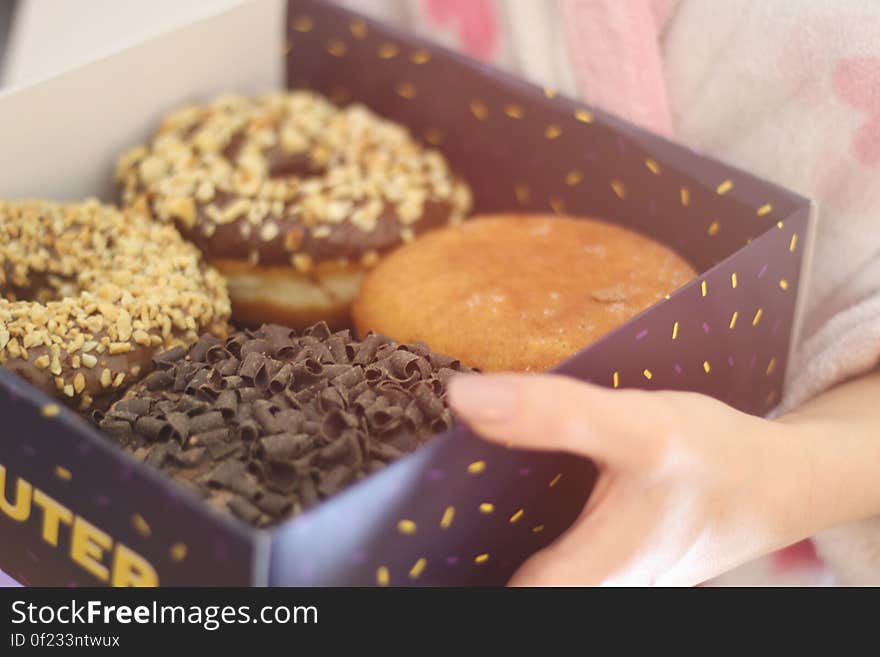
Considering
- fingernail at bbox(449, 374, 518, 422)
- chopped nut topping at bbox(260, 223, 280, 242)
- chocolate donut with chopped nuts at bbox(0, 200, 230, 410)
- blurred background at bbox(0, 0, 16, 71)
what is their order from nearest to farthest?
fingernail at bbox(449, 374, 518, 422) < chocolate donut with chopped nuts at bbox(0, 200, 230, 410) < chopped nut topping at bbox(260, 223, 280, 242) < blurred background at bbox(0, 0, 16, 71)

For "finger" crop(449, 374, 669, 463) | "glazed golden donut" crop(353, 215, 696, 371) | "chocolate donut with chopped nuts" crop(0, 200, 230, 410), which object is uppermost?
"finger" crop(449, 374, 669, 463)

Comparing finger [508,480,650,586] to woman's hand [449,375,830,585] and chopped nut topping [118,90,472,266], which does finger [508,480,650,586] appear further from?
chopped nut topping [118,90,472,266]

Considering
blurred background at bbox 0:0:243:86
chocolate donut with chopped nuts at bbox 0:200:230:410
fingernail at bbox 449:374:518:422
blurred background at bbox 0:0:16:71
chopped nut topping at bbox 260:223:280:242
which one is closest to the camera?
fingernail at bbox 449:374:518:422

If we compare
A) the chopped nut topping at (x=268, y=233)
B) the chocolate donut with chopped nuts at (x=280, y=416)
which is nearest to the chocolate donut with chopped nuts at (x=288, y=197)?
the chopped nut topping at (x=268, y=233)

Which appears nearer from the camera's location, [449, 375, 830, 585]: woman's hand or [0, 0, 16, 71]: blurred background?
[449, 375, 830, 585]: woman's hand

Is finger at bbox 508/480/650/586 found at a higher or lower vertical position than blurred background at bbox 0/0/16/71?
higher

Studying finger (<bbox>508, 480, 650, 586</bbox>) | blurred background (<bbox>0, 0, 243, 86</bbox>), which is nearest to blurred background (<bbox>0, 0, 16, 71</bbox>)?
blurred background (<bbox>0, 0, 243, 86</bbox>)

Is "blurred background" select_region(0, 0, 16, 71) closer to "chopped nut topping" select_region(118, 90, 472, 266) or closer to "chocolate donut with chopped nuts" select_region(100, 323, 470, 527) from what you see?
"chopped nut topping" select_region(118, 90, 472, 266)
